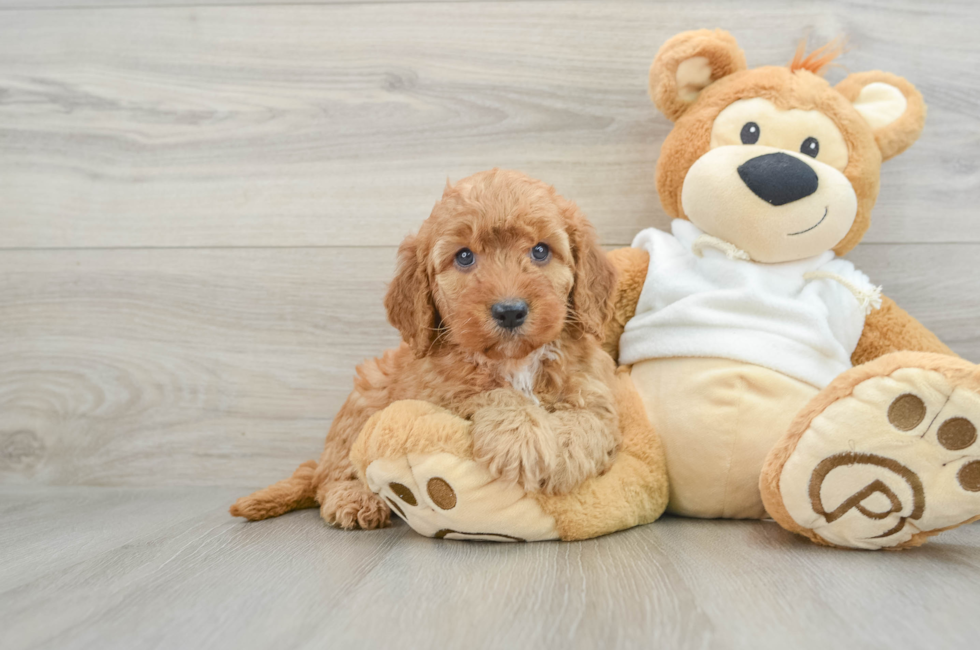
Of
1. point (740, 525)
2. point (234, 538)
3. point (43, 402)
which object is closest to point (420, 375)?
point (234, 538)

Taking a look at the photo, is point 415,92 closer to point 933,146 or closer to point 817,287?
point 817,287

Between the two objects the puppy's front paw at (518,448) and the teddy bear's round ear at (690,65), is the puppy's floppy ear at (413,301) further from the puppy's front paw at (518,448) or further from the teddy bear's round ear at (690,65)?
the teddy bear's round ear at (690,65)

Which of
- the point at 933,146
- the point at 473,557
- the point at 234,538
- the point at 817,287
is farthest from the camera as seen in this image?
the point at 933,146

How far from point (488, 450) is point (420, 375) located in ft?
0.92

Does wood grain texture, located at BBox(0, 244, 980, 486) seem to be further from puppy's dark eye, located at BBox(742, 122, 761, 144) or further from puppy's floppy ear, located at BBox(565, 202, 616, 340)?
puppy's dark eye, located at BBox(742, 122, 761, 144)

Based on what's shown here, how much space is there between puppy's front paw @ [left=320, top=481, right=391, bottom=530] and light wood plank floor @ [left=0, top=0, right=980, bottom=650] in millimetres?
181

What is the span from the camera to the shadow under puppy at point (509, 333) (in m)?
1.19

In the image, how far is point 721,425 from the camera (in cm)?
135

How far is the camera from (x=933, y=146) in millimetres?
1773

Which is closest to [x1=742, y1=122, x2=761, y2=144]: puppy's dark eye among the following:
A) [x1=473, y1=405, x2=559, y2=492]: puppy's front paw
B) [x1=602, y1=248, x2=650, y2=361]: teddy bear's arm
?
[x1=602, y1=248, x2=650, y2=361]: teddy bear's arm

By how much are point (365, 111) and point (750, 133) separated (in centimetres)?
103

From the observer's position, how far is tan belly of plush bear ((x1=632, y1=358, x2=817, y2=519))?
1.34 m

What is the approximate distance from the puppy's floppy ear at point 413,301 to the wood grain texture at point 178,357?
51 cm

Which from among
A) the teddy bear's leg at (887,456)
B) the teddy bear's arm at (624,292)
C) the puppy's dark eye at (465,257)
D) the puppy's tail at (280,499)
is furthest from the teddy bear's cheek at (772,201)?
the puppy's tail at (280,499)
